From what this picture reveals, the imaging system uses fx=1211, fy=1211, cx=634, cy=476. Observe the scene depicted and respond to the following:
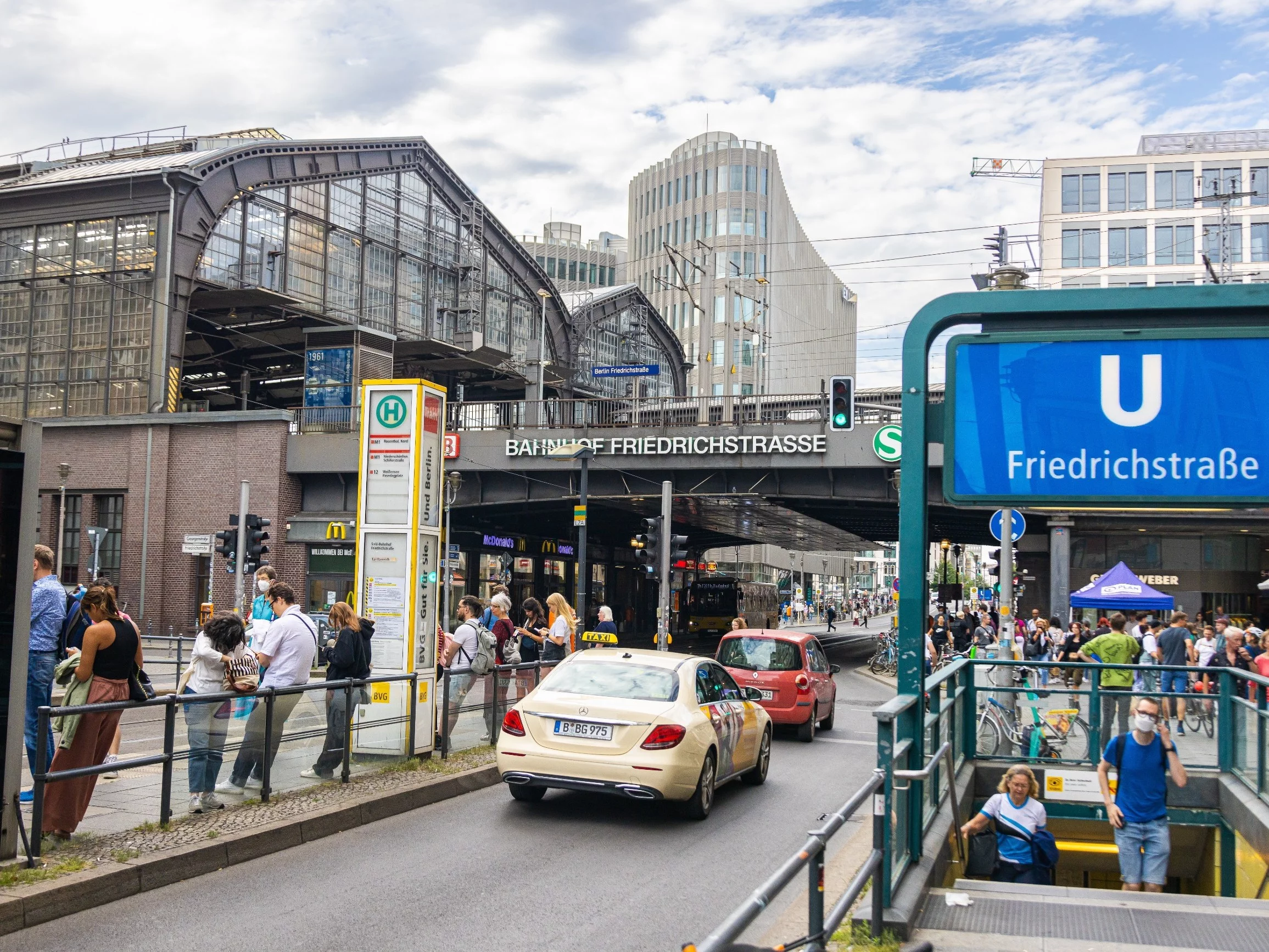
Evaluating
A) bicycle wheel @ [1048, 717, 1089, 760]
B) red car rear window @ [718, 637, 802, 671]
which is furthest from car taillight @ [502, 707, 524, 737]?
red car rear window @ [718, 637, 802, 671]

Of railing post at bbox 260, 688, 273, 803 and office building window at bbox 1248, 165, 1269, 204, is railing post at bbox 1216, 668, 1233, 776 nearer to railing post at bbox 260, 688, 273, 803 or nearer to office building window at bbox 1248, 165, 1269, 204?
railing post at bbox 260, 688, 273, 803

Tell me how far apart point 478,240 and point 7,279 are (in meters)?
20.4

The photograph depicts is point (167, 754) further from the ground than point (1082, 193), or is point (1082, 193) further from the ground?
point (1082, 193)

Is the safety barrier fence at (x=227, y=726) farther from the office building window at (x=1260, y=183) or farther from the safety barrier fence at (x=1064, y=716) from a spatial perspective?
the office building window at (x=1260, y=183)

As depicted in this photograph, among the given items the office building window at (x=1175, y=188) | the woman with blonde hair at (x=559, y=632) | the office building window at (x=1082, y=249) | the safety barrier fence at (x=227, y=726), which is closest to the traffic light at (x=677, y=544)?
the woman with blonde hair at (x=559, y=632)

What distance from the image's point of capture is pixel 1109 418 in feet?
22.2

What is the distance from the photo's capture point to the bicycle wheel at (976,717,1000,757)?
1179 cm

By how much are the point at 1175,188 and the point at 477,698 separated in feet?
231

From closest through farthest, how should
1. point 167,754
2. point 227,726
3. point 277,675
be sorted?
point 167,754 → point 227,726 → point 277,675

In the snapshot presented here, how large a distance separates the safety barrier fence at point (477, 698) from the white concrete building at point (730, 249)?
8166cm

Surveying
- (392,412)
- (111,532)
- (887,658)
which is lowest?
(887,658)

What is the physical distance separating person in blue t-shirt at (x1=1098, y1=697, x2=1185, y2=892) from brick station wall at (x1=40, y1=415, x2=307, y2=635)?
35.2m

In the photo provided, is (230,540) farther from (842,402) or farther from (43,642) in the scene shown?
(43,642)

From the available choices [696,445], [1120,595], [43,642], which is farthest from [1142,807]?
[696,445]
